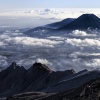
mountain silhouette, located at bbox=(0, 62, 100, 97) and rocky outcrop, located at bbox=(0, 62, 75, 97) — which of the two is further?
rocky outcrop, located at bbox=(0, 62, 75, 97)

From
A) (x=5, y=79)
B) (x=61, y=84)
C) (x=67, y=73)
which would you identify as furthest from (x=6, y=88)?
(x=61, y=84)

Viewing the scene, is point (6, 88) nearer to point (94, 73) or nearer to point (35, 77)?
point (35, 77)

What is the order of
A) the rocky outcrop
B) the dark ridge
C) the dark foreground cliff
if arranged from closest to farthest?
1. the dark foreground cliff
2. the rocky outcrop
3. the dark ridge

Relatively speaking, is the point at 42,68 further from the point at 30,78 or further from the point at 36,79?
the point at 30,78

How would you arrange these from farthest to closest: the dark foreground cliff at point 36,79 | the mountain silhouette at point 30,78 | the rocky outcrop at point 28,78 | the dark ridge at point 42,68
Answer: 1. the dark ridge at point 42,68
2. the rocky outcrop at point 28,78
3. the mountain silhouette at point 30,78
4. the dark foreground cliff at point 36,79

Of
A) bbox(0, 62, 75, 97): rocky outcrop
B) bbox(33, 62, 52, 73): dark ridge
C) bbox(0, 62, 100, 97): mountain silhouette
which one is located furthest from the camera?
bbox(33, 62, 52, 73): dark ridge

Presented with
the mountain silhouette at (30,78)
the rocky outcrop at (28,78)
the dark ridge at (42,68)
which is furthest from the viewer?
the dark ridge at (42,68)

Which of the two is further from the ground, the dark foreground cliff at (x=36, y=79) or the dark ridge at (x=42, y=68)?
the dark ridge at (x=42, y=68)

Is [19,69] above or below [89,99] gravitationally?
above

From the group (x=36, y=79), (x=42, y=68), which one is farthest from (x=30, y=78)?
(x=42, y=68)

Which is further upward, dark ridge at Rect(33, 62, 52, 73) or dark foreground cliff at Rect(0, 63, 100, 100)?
dark ridge at Rect(33, 62, 52, 73)

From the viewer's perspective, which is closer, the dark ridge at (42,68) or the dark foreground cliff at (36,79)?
the dark foreground cliff at (36,79)
